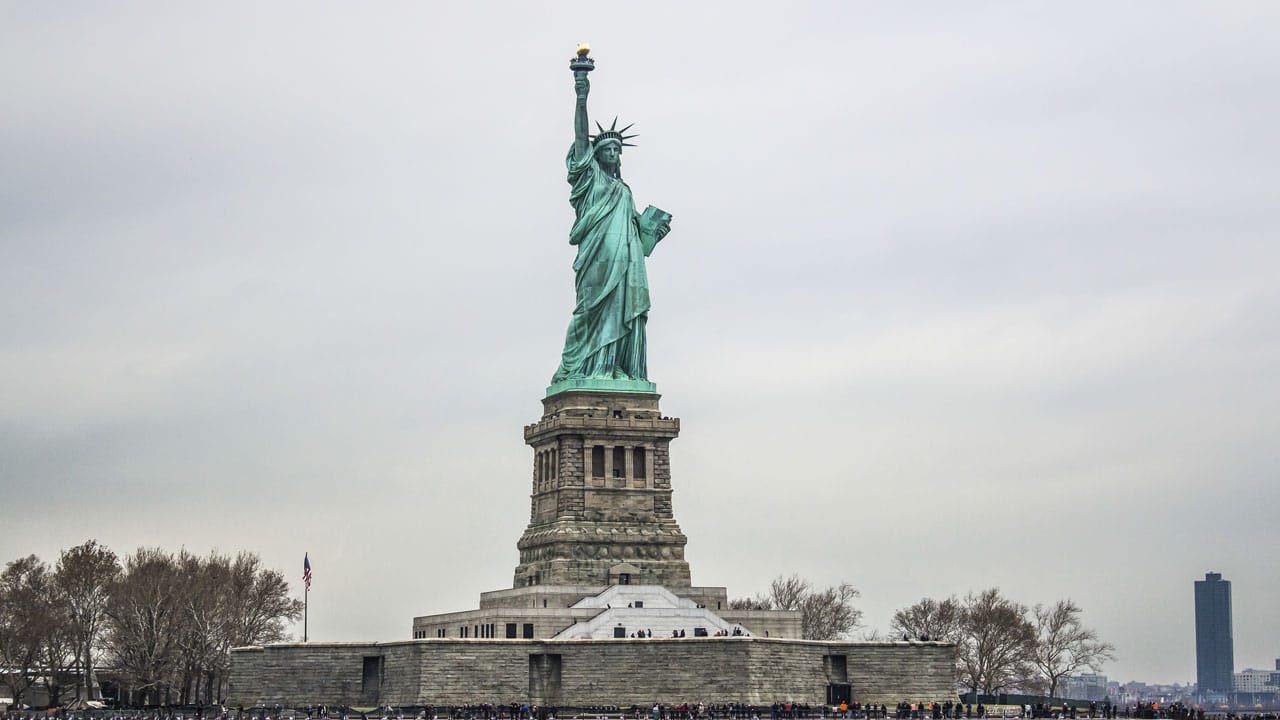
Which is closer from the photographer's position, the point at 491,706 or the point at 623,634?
the point at 491,706

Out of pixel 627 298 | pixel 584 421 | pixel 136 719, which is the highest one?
pixel 627 298

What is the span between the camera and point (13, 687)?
96.4 metres

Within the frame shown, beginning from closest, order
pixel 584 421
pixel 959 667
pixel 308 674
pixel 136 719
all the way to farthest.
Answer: pixel 136 719 → pixel 308 674 → pixel 584 421 → pixel 959 667

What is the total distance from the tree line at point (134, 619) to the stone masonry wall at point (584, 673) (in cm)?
1614

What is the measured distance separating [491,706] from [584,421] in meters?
16.9

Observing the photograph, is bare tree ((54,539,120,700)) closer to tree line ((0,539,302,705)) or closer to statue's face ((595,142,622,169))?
tree line ((0,539,302,705))

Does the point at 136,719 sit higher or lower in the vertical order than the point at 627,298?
lower

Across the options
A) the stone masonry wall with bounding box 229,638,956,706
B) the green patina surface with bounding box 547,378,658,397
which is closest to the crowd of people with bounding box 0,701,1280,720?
the stone masonry wall with bounding box 229,638,956,706

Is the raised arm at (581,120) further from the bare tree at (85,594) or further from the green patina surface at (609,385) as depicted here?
the bare tree at (85,594)

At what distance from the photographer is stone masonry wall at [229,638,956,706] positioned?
75625 mm

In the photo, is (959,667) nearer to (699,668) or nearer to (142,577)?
(699,668)

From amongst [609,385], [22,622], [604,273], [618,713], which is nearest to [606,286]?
[604,273]

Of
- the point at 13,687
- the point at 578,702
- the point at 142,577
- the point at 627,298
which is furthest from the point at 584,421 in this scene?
the point at 13,687

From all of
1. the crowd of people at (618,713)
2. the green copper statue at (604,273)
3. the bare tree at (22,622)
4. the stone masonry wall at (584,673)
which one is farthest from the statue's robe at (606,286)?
the bare tree at (22,622)
